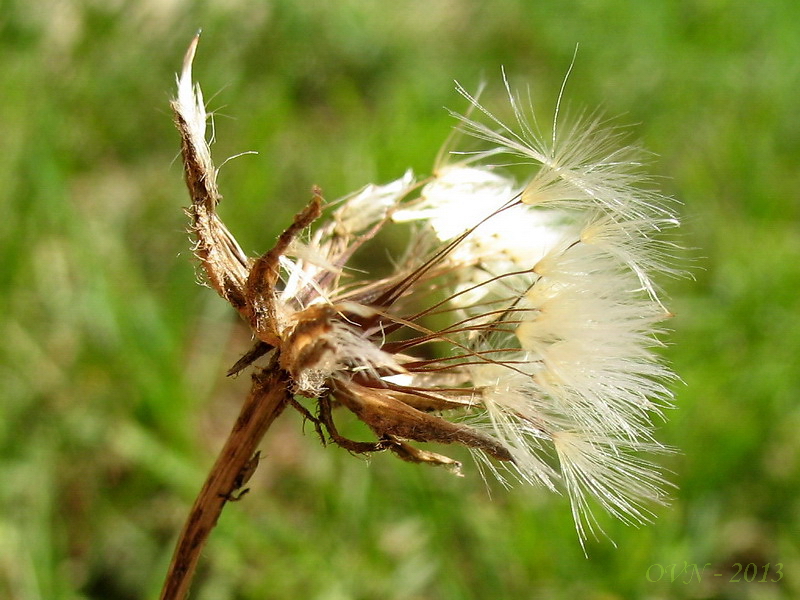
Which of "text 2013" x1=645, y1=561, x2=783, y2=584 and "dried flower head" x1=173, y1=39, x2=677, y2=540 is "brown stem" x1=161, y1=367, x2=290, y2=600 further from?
"text 2013" x1=645, y1=561, x2=783, y2=584

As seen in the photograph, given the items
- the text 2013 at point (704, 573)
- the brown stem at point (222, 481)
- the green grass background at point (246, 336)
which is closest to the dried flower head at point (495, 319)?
the brown stem at point (222, 481)

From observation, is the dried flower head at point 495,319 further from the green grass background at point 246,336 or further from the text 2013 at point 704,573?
the text 2013 at point 704,573

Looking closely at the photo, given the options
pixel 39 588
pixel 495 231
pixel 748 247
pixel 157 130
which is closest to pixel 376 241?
pixel 157 130

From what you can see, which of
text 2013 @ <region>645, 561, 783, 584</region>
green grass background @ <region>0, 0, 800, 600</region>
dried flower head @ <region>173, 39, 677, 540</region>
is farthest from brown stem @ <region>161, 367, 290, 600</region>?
text 2013 @ <region>645, 561, 783, 584</region>

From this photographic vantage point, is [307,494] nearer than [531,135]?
No

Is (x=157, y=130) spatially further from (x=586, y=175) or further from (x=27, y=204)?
(x=586, y=175)
